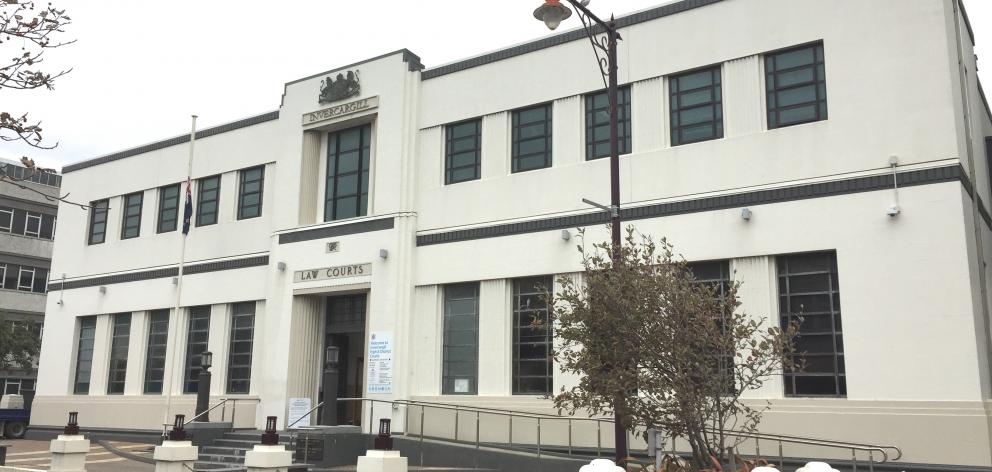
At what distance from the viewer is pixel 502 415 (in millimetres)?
20016

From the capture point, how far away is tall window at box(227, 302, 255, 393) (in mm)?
25922

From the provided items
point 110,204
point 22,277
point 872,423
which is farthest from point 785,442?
point 22,277

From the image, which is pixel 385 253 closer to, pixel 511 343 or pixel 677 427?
pixel 511 343

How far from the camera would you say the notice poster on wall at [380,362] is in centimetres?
2188

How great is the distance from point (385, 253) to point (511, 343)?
4.35 m

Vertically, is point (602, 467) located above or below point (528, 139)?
below

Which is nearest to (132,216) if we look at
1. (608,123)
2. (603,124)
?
(603,124)

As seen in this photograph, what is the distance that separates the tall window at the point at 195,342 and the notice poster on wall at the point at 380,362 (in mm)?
7478

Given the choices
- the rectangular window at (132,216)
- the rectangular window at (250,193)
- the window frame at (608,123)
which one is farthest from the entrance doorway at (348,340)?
the rectangular window at (132,216)

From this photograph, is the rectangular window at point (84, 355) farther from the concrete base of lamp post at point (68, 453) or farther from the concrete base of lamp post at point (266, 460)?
the concrete base of lamp post at point (266, 460)

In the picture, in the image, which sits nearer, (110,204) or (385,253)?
(385,253)

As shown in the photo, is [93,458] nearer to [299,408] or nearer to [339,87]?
[299,408]

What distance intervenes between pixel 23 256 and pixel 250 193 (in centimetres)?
3341

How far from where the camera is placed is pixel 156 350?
92.6ft
